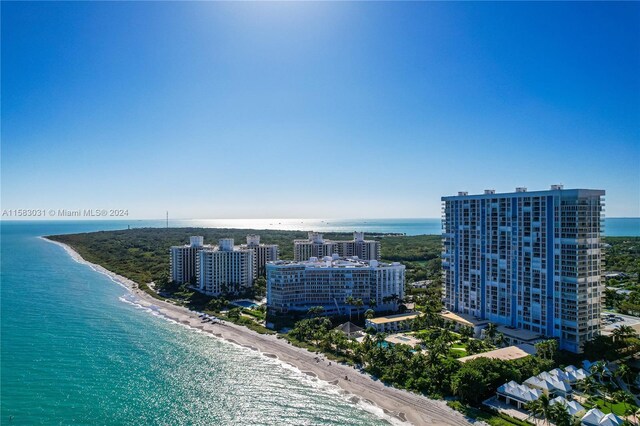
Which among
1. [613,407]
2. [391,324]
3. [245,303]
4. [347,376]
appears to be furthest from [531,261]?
A: [245,303]

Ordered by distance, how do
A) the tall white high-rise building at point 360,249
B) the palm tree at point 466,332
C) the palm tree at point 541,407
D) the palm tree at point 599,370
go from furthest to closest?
the tall white high-rise building at point 360,249 → the palm tree at point 466,332 → the palm tree at point 599,370 → the palm tree at point 541,407

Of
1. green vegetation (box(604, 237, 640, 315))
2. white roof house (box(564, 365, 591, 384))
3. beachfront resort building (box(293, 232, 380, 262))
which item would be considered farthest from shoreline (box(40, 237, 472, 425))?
green vegetation (box(604, 237, 640, 315))

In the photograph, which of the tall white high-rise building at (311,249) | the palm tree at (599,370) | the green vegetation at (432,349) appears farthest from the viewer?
the tall white high-rise building at (311,249)

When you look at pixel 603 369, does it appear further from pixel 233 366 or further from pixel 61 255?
pixel 61 255

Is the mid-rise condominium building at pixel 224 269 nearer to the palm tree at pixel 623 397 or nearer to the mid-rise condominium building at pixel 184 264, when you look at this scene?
the mid-rise condominium building at pixel 184 264

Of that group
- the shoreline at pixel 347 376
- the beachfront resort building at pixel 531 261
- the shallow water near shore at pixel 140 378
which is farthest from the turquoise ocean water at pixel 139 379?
the beachfront resort building at pixel 531 261

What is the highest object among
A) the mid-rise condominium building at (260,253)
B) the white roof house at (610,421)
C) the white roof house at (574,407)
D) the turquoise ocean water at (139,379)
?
the mid-rise condominium building at (260,253)

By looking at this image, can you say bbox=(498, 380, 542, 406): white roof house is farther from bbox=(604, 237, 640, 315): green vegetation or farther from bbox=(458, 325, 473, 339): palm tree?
bbox=(604, 237, 640, 315): green vegetation
